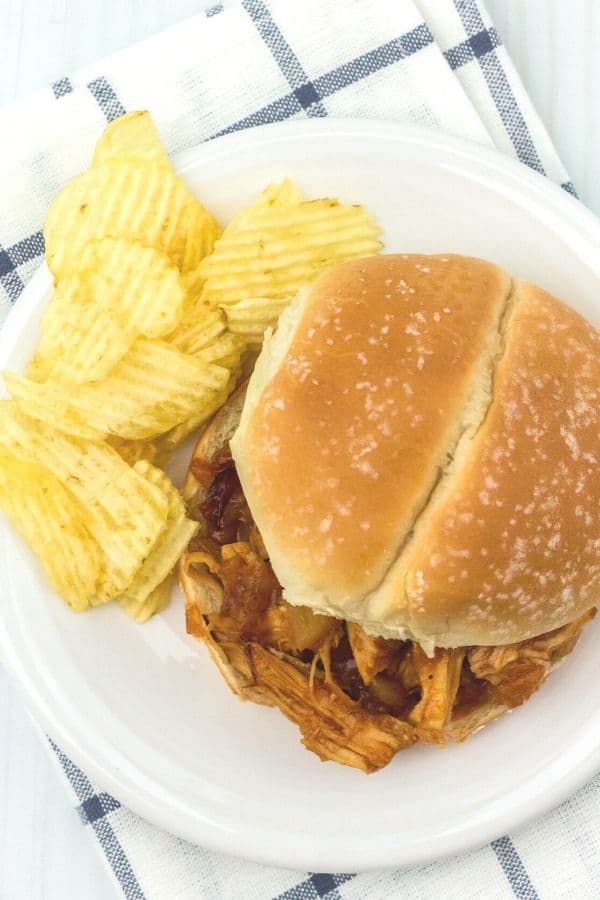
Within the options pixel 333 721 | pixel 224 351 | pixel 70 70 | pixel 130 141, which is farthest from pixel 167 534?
pixel 70 70

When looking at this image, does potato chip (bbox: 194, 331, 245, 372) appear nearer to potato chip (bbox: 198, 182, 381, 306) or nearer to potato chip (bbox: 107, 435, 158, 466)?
potato chip (bbox: 198, 182, 381, 306)

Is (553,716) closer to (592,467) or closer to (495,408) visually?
(592,467)

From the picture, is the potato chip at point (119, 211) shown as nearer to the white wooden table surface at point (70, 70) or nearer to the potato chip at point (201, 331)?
the potato chip at point (201, 331)

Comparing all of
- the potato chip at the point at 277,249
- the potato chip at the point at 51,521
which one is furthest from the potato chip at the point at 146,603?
the potato chip at the point at 277,249

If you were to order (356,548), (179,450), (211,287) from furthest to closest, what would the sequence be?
1. (179,450)
2. (211,287)
3. (356,548)

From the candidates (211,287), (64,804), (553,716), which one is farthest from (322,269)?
(64,804)

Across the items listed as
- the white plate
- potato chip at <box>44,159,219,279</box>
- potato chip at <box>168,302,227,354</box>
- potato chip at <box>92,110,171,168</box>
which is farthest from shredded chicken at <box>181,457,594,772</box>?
potato chip at <box>92,110,171,168</box>

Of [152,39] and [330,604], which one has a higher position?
[152,39]
